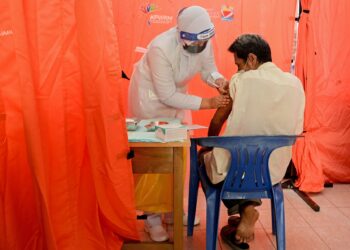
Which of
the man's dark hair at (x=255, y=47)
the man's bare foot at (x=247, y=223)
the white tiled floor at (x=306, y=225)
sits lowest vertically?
the white tiled floor at (x=306, y=225)

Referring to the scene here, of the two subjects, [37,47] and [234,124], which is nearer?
[37,47]

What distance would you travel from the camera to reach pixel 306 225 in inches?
84.4

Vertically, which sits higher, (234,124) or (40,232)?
(234,124)

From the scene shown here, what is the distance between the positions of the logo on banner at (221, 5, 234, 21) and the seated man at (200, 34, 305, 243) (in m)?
1.02

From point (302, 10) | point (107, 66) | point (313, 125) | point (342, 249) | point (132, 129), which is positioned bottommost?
point (342, 249)

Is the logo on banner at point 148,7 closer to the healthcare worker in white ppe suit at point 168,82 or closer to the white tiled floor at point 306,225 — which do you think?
the healthcare worker in white ppe suit at point 168,82

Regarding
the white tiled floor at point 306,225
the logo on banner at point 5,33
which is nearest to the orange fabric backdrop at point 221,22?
the white tiled floor at point 306,225

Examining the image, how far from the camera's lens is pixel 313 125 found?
273cm

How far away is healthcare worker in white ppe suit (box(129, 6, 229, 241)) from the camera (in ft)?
5.53

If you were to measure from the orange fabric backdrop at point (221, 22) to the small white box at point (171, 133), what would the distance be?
127 cm

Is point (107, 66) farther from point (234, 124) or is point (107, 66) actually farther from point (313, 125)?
point (313, 125)

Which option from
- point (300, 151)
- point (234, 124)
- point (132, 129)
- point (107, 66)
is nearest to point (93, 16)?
point (107, 66)

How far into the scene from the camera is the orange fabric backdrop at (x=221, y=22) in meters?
2.54

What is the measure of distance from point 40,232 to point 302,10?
225 cm
